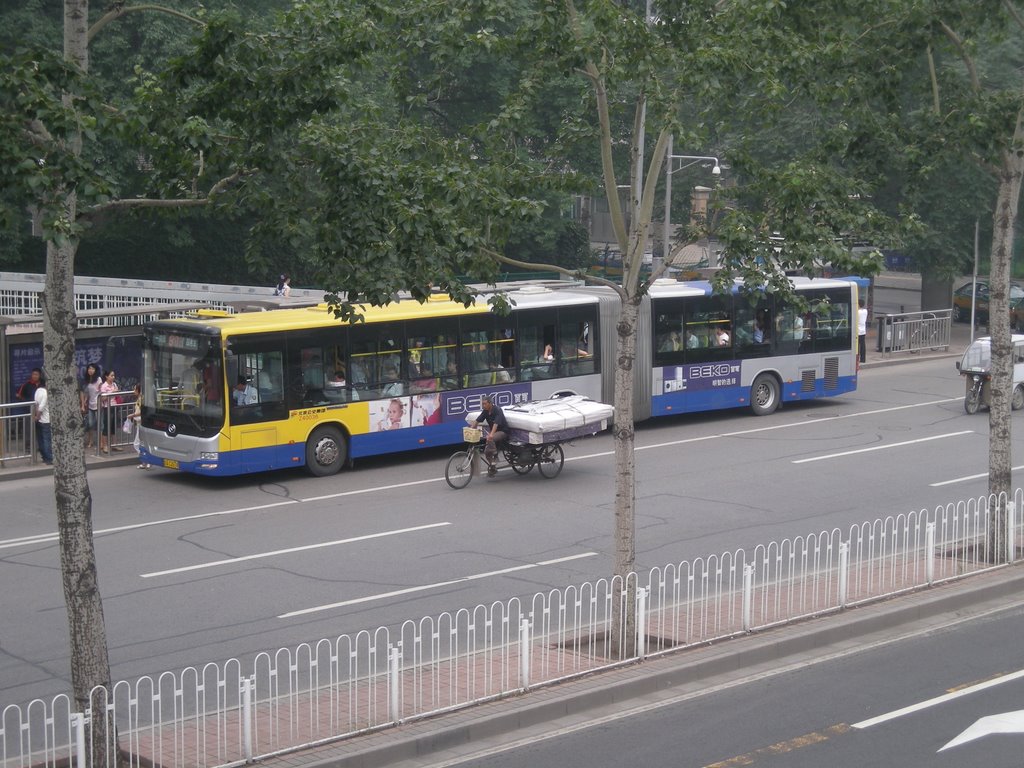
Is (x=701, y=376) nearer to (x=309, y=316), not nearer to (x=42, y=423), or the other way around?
(x=309, y=316)

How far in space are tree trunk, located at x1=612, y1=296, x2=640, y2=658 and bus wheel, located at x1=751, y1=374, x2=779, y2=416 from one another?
53.5ft

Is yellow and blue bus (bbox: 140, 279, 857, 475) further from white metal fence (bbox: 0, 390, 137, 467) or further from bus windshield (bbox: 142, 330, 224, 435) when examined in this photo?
white metal fence (bbox: 0, 390, 137, 467)

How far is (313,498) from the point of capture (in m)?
19.8

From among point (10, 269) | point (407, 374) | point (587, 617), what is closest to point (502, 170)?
point (587, 617)

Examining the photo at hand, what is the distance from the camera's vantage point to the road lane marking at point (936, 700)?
10.2 metres

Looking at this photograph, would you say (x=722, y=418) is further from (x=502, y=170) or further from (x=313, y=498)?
(x=502, y=170)

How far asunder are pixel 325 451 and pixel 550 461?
12.2 feet

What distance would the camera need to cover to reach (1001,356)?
15.5m

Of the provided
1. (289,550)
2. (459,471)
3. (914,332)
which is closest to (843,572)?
(289,550)

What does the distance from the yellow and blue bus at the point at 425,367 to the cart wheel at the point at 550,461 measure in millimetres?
2308

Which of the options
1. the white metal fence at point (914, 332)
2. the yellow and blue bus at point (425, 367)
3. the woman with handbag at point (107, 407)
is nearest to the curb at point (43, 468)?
the woman with handbag at point (107, 407)

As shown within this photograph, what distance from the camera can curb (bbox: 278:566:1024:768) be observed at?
9283 millimetres

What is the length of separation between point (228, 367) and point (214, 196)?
35.7 ft

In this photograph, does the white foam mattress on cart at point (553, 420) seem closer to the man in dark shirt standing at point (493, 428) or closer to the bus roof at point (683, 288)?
the man in dark shirt standing at point (493, 428)
